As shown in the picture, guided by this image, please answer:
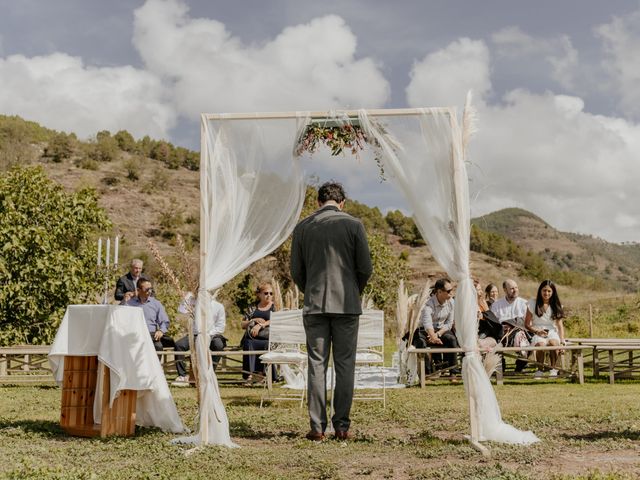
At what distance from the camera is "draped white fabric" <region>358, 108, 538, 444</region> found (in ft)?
17.5

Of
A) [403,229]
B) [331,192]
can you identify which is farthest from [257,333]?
[403,229]

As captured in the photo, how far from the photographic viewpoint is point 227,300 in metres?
22.3

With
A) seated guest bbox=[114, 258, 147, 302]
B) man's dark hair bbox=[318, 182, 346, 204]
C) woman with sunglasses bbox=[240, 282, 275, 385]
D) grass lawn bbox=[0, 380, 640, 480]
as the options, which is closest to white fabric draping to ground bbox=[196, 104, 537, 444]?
man's dark hair bbox=[318, 182, 346, 204]

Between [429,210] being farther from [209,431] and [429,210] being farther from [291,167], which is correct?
[209,431]

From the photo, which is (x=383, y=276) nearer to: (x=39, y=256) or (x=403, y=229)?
(x=39, y=256)

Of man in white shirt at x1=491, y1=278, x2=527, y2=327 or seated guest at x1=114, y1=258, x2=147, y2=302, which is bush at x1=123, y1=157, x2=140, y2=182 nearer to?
seated guest at x1=114, y1=258, x2=147, y2=302

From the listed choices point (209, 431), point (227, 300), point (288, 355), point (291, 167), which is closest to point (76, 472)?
point (209, 431)

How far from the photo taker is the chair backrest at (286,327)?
314 inches

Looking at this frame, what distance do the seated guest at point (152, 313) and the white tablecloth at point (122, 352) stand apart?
3396 millimetres

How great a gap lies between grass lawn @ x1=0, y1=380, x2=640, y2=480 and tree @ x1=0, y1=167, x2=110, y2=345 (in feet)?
11.9

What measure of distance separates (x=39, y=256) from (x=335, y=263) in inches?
274

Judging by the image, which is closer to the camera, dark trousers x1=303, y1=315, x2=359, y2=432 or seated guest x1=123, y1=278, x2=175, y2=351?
dark trousers x1=303, y1=315, x2=359, y2=432

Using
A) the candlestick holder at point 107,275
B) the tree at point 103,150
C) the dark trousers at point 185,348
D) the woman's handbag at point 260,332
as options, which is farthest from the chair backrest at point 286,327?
the tree at point 103,150

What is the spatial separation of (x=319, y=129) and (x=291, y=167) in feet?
1.27
